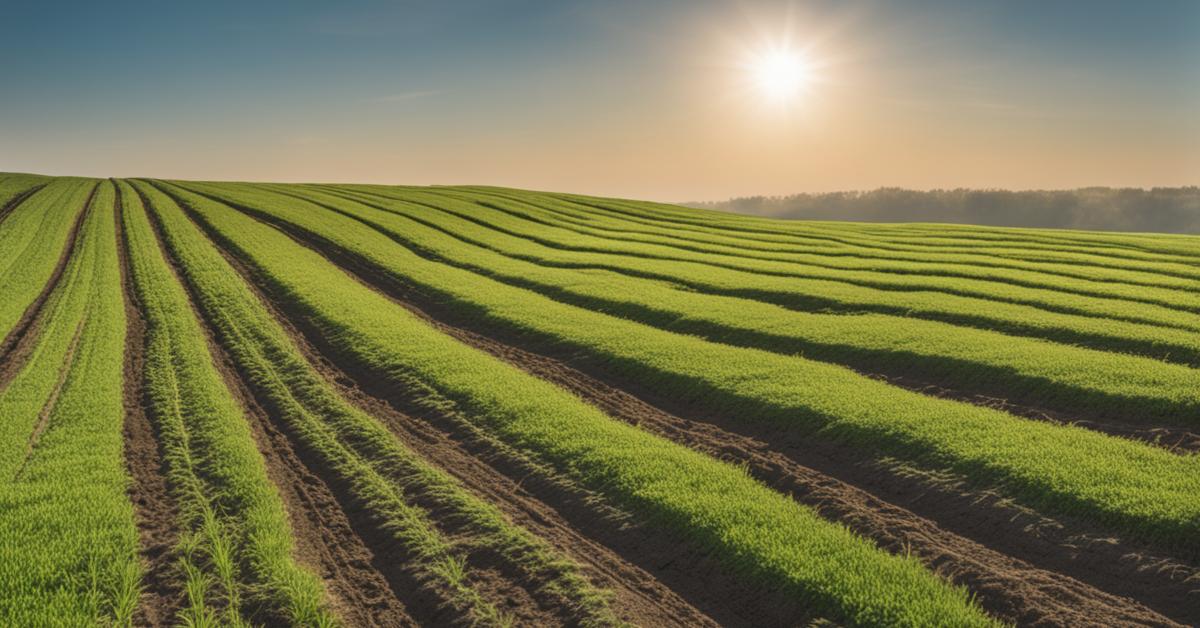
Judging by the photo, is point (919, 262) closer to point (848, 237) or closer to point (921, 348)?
point (848, 237)

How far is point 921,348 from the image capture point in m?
19.5

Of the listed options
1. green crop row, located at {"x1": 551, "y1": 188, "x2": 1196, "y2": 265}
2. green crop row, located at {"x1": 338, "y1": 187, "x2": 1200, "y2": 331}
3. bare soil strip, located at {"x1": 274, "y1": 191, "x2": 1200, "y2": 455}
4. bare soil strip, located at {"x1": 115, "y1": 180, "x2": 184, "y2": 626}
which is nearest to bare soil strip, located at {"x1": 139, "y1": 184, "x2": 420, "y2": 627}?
bare soil strip, located at {"x1": 115, "y1": 180, "x2": 184, "y2": 626}

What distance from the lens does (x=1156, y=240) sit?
4528cm

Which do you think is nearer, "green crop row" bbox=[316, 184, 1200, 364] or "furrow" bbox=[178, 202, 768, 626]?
"furrow" bbox=[178, 202, 768, 626]

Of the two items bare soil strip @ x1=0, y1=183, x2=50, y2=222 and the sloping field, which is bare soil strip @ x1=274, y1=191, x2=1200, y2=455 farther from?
bare soil strip @ x1=0, y1=183, x2=50, y2=222

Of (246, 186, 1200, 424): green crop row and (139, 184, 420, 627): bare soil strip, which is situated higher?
(246, 186, 1200, 424): green crop row

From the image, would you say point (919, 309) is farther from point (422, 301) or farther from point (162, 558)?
point (162, 558)

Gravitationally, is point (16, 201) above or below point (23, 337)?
above

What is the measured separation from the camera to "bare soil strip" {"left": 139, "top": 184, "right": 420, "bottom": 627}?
8.88m

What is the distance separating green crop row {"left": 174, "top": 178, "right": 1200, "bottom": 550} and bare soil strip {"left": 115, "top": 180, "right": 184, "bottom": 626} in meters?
10.1

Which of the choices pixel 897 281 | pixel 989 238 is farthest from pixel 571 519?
pixel 989 238

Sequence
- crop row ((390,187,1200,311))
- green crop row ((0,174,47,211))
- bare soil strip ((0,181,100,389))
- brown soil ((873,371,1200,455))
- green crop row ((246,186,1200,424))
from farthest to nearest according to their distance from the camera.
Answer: green crop row ((0,174,47,211))
crop row ((390,187,1200,311))
bare soil strip ((0,181,100,389))
green crop row ((246,186,1200,424))
brown soil ((873,371,1200,455))

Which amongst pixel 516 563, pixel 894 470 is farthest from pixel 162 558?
pixel 894 470

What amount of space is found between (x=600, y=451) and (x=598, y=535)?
2646 millimetres
